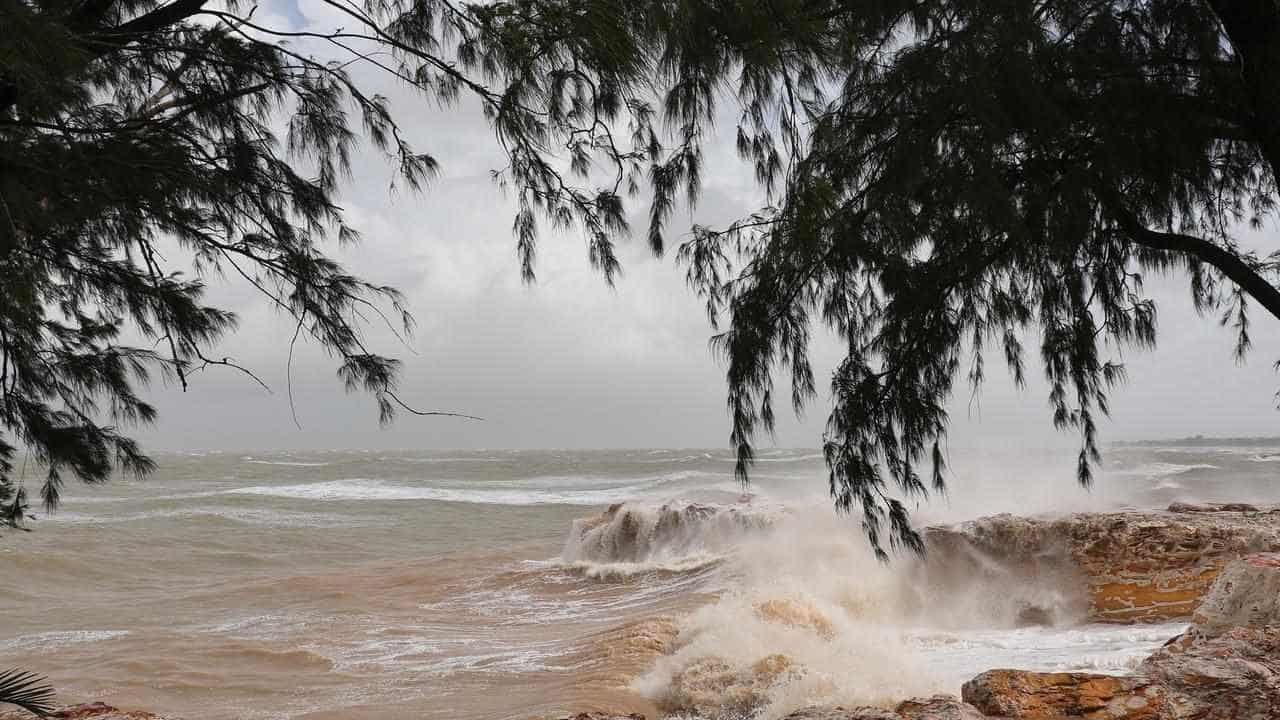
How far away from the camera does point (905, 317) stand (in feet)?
11.8

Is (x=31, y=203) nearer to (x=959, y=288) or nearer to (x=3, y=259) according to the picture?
(x=3, y=259)

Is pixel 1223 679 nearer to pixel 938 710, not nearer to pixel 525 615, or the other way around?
pixel 938 710

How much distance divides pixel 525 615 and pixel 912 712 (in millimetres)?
7296

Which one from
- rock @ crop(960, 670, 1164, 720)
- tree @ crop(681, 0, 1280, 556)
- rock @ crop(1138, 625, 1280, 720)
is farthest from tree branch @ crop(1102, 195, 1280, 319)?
rock @ crop(960, 670, 1164, 720)

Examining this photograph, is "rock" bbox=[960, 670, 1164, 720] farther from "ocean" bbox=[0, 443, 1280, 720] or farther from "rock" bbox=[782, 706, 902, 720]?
"ocean" bbox=[0, 443, 1280, 720]

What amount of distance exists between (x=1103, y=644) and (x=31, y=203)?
651 centimetres

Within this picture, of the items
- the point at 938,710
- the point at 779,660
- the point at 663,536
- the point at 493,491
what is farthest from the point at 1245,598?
the point at 493,491

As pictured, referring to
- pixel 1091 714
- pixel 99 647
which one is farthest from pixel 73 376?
pixel 99 647

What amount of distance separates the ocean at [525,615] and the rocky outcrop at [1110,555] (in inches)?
9.4

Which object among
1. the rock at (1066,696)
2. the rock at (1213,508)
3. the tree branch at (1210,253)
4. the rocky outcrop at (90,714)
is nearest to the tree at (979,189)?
the tree branch at (1210,253)

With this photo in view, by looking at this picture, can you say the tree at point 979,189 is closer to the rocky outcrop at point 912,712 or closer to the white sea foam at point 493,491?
the rocky outcrop at point 912,712

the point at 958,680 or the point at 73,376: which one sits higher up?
the point at 73,376

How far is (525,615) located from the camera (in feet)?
30.4

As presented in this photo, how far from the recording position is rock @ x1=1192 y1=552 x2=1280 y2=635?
11.2 ft
